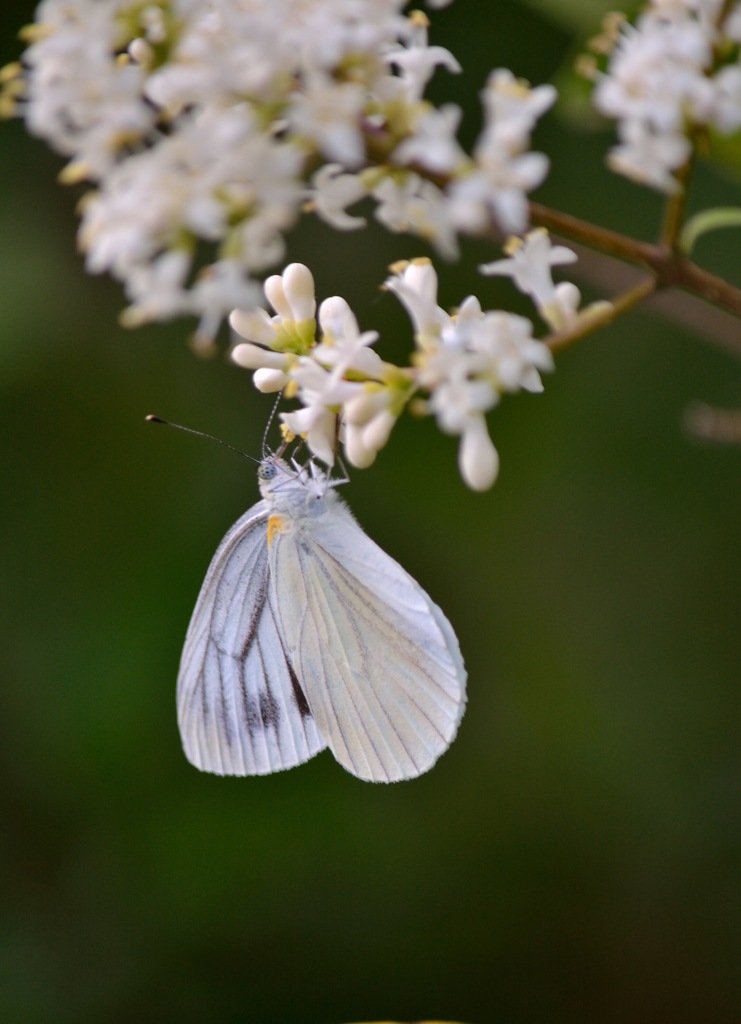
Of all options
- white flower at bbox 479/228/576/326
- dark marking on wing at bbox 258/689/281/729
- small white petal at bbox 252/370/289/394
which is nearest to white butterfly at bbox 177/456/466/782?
dark marking on wing at bbox 258/689/281/729

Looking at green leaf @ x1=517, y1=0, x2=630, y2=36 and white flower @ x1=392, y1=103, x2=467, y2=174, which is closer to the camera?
white flower @ x1=392, y1=103, x2=467, y2=174

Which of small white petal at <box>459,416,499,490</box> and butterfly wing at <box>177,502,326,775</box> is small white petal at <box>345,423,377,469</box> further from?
butterfly wing at <box>177,502,326,775</box>

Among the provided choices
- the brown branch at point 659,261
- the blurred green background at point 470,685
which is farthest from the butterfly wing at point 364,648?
the blurred green background at point 470,685

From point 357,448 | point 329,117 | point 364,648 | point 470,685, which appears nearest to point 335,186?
point 329,117

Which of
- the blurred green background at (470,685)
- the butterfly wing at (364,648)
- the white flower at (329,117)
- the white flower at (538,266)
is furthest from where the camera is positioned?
the blurred green background at (470,685)

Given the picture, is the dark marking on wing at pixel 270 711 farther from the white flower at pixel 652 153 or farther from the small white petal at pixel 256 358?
the white flower at pixel 652 153

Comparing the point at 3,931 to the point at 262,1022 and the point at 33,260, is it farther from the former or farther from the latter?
the point at 33,260
